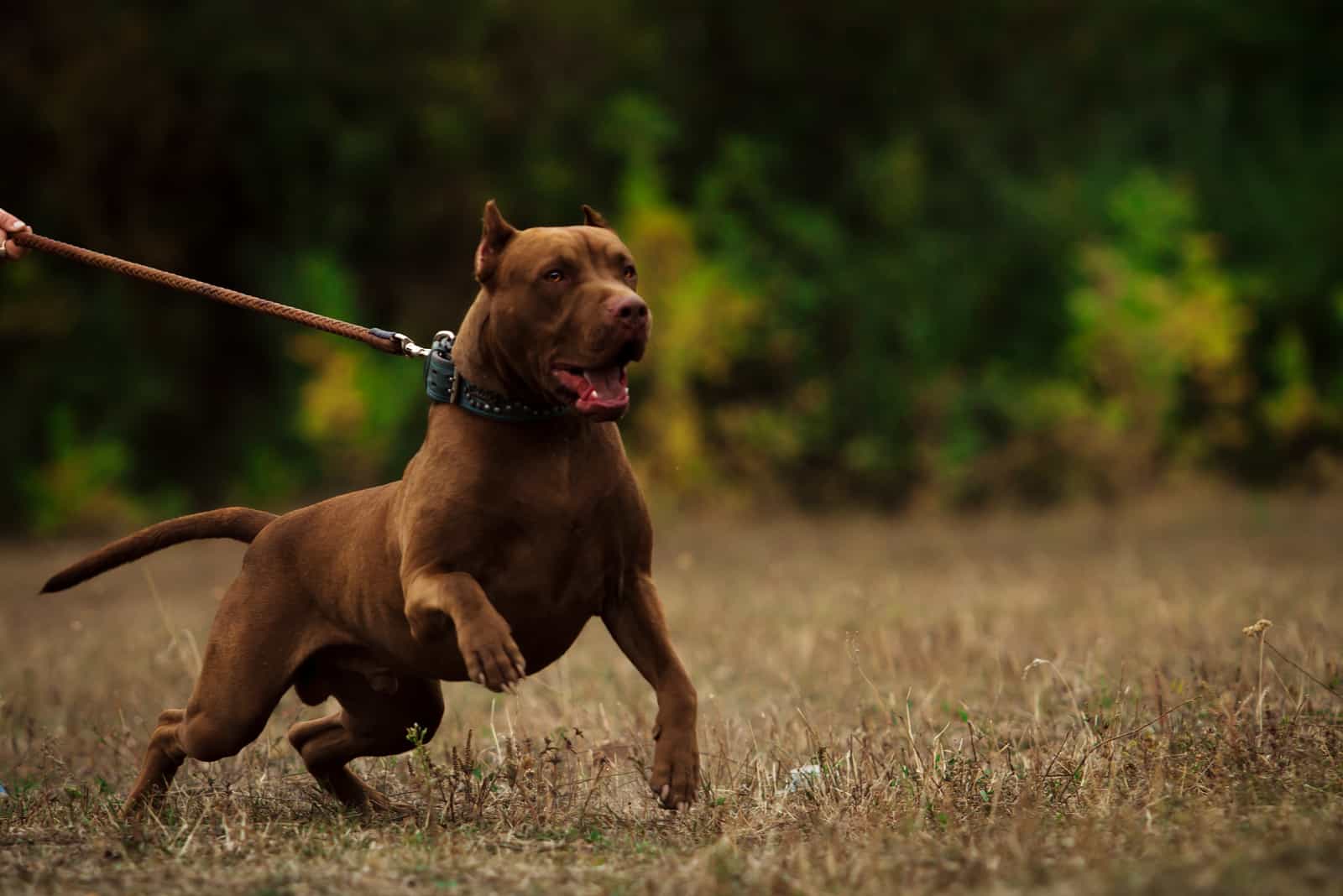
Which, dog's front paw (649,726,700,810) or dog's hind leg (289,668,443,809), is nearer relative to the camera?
dog's front paw (649,726,700,810)

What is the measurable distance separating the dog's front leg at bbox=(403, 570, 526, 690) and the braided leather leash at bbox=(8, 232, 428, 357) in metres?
0.93

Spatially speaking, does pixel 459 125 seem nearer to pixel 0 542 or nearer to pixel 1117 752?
pixel 0 542

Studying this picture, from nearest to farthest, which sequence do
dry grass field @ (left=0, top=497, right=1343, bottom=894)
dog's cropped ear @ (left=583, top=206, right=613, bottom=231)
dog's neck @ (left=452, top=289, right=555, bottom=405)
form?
dry grass field @ (left=0, top=497, right=1343, bottom=894) → dog's neck @ (left=452, top=289, right=555, bottom=405) → dog's cropped ear @ (left=583, top=206, right=613, bottom=231)

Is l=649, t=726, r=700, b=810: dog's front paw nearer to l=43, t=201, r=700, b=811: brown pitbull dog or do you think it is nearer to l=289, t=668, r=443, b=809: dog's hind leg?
l=43, t=201, r=700, b=811: brown pitbull dog

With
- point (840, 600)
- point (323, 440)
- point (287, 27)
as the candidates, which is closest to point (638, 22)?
point (287, 27)

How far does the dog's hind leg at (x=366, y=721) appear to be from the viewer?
521 cm

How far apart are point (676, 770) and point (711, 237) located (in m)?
18.2

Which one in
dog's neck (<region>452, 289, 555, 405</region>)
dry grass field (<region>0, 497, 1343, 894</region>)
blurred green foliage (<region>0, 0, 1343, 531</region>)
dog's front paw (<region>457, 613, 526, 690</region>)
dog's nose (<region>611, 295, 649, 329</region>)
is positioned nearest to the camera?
dry grass field (<region>0, 497, 1343, 894</region>)

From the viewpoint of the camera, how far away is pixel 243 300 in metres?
5.57

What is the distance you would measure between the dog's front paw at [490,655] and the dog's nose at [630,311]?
89 cm

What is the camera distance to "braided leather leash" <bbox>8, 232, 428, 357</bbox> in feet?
17.5

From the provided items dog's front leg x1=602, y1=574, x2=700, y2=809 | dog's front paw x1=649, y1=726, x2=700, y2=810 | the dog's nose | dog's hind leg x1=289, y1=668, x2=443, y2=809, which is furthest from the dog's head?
dog's hind leg x1=289, y1=668, x2=443, y2=809

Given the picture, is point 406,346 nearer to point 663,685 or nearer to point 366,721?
point 366,721

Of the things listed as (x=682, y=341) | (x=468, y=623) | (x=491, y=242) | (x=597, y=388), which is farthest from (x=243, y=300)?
(x=682, y=341)
